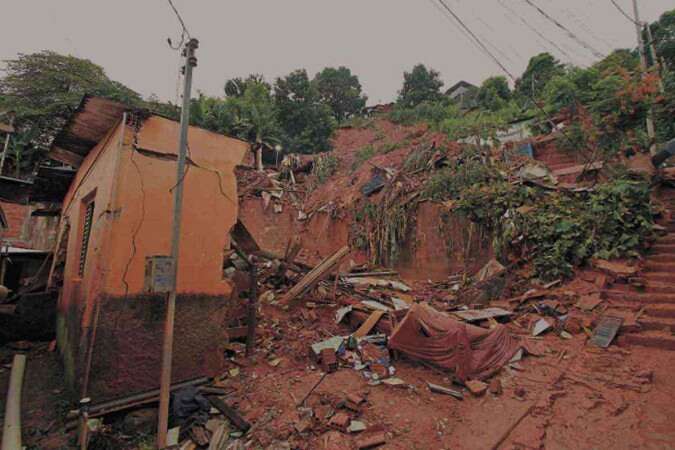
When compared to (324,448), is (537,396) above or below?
above

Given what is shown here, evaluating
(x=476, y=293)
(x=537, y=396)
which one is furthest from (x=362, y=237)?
(x=537, y=396)

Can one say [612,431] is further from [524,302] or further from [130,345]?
[130,345]

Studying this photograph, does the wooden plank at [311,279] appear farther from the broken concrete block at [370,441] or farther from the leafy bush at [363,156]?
the leafy bush at [363,156]

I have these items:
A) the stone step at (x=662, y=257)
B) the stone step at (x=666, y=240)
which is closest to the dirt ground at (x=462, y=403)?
the stone step at (x=662, y=257)

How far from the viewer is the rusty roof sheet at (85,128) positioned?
13.0 feet

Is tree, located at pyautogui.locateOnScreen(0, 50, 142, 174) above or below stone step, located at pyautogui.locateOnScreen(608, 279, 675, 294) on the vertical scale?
above

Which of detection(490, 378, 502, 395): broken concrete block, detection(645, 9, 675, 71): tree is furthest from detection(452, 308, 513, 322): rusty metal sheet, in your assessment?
detection(645, 9, 675, 71): tree

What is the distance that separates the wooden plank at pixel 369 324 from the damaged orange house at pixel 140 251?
2.27 m

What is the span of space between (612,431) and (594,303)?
3.17 m

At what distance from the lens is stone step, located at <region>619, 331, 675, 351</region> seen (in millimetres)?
4371

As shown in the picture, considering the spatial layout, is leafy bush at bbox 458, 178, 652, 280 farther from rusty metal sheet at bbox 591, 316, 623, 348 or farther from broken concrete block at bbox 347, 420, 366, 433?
broken concrete block at bbox 347, 420, 366, 433

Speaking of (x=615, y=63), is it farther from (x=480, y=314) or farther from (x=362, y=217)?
(x=480, y=314)

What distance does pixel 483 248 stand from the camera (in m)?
8.02

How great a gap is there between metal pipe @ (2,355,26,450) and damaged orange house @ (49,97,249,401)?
1.72ft
